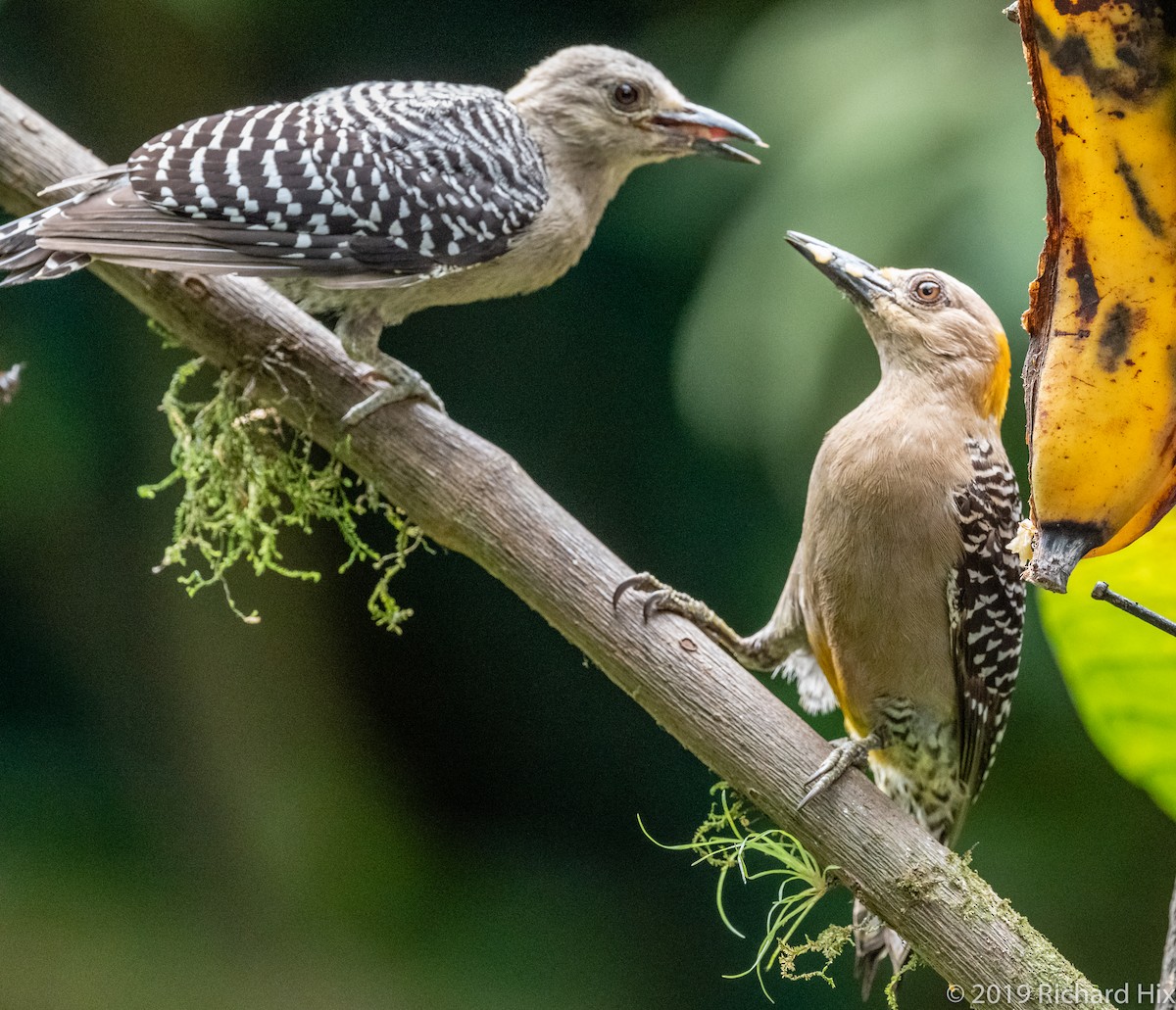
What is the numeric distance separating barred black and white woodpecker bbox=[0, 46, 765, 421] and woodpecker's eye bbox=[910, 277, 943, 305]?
26 cm

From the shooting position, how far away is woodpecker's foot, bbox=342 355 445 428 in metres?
1.61

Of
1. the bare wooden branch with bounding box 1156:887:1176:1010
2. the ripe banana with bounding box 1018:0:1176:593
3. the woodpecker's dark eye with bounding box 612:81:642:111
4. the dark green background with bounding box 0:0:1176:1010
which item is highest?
the ripe banana with bounding box 1018:0:1176:593

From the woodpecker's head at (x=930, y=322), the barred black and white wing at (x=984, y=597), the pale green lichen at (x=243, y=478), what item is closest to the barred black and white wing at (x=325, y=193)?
the pale green lichen at (x=243, y=478)

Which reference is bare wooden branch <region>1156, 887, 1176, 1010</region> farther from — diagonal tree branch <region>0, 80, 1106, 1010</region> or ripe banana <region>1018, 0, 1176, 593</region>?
ripe banana <region>1018, 0, 1176, 593</region>

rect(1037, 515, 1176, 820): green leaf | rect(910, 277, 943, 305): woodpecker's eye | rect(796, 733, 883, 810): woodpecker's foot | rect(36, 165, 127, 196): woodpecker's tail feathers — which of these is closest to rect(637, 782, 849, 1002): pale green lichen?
rect(796, 733, 883, 810): woodpecker's foot

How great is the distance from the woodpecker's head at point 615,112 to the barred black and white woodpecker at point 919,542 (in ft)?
1.13

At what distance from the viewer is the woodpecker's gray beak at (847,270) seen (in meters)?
1.45

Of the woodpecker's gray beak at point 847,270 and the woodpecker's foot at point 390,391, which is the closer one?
the woodpecker's gray beak at point 847,270

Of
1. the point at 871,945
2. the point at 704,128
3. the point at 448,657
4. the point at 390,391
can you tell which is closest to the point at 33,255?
the point at 390,391

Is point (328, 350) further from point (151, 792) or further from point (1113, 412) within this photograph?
point (151, 792)

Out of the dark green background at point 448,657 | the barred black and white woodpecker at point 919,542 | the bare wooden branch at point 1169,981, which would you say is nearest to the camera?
the bare wooden branch at point 1169,981

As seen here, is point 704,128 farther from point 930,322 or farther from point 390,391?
point 390,391

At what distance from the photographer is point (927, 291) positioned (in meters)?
1.55

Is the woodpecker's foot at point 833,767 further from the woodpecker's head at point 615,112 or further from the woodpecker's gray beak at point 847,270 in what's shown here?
the woodpecker's head at point 615,112
